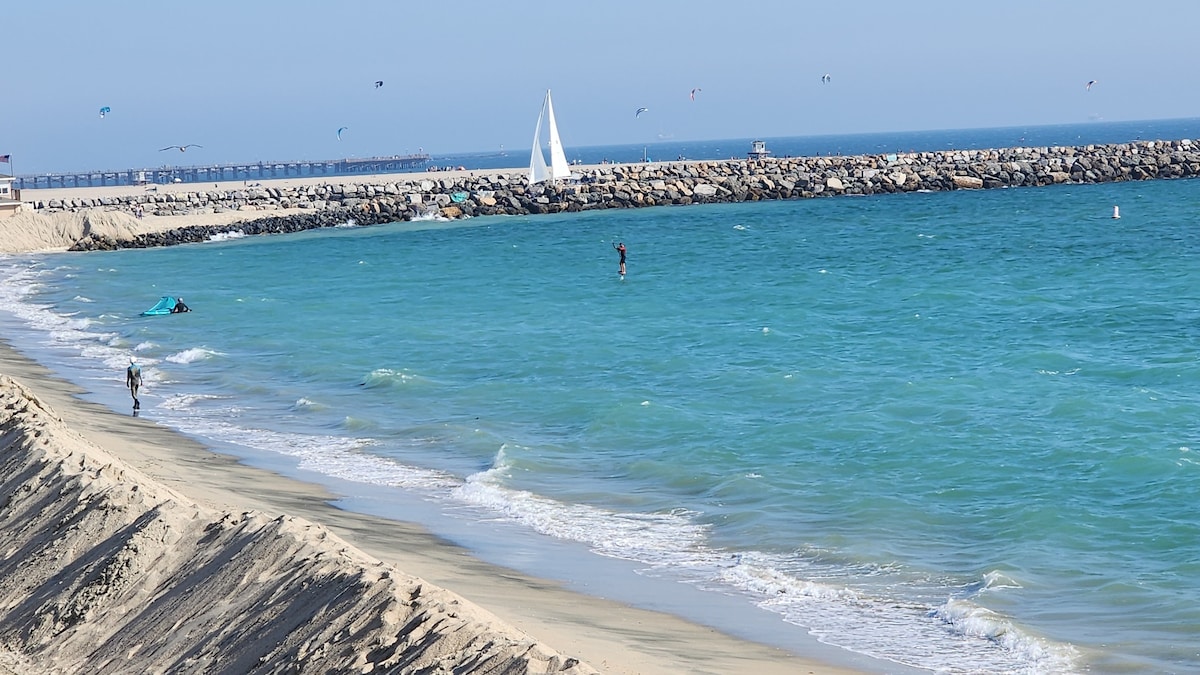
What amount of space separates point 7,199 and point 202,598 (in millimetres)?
64560

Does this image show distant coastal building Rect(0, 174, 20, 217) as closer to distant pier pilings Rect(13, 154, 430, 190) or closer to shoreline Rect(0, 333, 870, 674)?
shoreline Rect(0, 333, 870, 674)

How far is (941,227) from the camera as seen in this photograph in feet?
178

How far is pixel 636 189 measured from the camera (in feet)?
247

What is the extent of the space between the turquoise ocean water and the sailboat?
30.7m

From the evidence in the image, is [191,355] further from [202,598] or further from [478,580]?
[202,598]

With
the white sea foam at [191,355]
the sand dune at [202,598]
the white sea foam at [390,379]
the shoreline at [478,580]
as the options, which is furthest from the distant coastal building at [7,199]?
the sand dune at [202,598]

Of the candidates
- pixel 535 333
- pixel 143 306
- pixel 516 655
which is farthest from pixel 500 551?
pixel 143 306

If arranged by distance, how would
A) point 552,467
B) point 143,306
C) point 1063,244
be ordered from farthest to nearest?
point 1063,244 → point 143,306 → point 552,467

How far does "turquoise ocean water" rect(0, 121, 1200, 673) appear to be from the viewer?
11.9 meters

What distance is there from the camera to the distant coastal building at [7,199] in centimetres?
6575

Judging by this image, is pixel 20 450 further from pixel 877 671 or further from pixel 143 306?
pixel 143 306

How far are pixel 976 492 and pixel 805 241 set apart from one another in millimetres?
37129

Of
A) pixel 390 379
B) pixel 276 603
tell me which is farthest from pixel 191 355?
pixel 276 603

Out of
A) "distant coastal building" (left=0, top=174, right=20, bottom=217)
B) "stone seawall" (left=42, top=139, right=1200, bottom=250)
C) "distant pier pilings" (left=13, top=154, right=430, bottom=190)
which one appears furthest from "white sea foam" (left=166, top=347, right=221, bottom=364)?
"distant pier pilings" (left=13, top=154, right=430, bottom=190)
